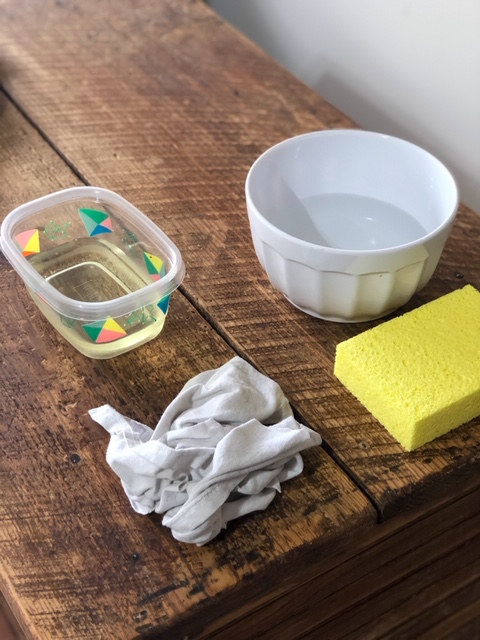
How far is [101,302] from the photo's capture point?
65cm

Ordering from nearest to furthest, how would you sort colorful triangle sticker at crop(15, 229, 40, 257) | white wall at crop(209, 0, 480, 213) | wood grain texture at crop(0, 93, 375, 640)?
1. wood grain texture at crop(0, 93, 375, 640)
2. colorful triangle sticker at crop(15, 229, 40, 257)
3. white wall at crop(209, 0, 480, 213)

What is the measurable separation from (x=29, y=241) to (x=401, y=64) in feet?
1.90

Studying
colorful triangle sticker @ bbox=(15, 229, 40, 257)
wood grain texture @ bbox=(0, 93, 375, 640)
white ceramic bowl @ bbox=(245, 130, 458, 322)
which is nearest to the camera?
wood grain texture @ bbox=(0, 93, 375, 640)

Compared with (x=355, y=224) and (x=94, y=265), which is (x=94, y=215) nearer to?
(x=94, y=265)

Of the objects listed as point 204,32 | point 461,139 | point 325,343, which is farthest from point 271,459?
point 204,32

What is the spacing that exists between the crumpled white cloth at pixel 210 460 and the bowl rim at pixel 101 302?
0.30 feet

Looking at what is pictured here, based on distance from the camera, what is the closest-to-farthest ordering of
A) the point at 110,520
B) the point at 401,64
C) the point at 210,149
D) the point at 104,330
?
the point at 110,520, the point at 104,330, the point at 210,149, the point at 401,64

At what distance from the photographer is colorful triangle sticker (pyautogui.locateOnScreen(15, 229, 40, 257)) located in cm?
71

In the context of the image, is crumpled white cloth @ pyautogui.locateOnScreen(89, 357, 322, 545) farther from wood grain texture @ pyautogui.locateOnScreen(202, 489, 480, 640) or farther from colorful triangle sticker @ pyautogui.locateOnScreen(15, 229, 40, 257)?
colorful triangle sticker @ pyautogui.locateOnScreen(15, 229, 40, 257)

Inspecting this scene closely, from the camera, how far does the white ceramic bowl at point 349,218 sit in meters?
0.61

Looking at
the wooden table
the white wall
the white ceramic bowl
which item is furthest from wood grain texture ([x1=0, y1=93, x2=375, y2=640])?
the white wall

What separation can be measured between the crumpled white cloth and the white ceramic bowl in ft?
0.36

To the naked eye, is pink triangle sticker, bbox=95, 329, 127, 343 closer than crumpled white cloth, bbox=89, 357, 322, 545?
No

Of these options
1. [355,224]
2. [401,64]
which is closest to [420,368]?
[355,224]
